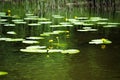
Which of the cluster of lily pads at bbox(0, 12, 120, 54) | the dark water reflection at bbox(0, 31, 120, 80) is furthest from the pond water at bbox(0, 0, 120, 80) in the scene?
the cluster of lily pads at bbox(0, 12, 120, 54)

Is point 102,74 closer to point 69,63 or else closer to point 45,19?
point 69,63

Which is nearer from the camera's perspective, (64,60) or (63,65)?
(63,65)

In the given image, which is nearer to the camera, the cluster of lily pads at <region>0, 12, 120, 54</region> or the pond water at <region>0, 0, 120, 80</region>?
the pond water at <region>0, 0, 120, 80</region>

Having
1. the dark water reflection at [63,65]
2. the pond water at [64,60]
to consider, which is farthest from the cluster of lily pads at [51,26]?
the dark water reflection at [63,65]

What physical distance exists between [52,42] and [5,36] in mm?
1469

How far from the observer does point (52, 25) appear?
11.7 metres

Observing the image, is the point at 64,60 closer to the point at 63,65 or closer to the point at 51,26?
the point at 63,65

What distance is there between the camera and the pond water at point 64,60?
21.6ft

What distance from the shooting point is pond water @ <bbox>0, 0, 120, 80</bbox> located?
659cm

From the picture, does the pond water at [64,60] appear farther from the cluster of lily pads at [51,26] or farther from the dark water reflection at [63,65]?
the cluster of lily pads at [51,26]

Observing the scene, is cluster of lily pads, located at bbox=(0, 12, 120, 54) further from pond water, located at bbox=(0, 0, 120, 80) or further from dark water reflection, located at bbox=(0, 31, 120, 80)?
dark water reflection, located at bbox=(0, 31, 120, 80)

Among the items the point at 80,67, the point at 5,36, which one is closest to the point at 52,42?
the point at 5,36

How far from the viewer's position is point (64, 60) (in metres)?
7.54

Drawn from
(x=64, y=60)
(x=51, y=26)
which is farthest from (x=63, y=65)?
(x=51, y=26)
